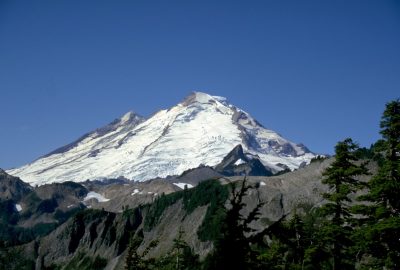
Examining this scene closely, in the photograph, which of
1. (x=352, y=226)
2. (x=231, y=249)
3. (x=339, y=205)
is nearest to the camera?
(x=231, y=249)

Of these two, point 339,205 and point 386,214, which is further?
point 339,205

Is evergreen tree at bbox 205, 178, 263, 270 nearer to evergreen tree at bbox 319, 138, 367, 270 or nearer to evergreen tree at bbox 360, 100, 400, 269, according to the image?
evergreen tree at bbox 360, 100, 400, 269

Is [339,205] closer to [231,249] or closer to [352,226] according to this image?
[352,226]

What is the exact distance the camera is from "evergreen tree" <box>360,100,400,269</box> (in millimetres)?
25969

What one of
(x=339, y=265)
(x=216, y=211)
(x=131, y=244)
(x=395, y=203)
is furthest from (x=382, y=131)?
(x=131, y=244)

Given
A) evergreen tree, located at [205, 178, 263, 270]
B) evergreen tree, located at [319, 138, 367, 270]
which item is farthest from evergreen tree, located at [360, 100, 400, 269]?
evergreen tree, located at [205, 178, 263, 270]

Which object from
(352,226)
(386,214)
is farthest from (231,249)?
(352,226)

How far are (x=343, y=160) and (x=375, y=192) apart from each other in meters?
5.00

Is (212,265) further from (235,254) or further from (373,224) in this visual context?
(373,224)

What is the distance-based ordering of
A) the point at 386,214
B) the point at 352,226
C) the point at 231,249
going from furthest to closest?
the point at 352,226, the point at 386,214, the point at 231,249

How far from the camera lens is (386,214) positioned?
26.6 meters

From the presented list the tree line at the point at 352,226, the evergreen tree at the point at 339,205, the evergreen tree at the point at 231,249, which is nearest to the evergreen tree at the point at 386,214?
the tree line at the point at 352,226

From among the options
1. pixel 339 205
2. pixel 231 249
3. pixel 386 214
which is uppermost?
pixel 339 205

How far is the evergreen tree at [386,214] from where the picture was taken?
2597cm
